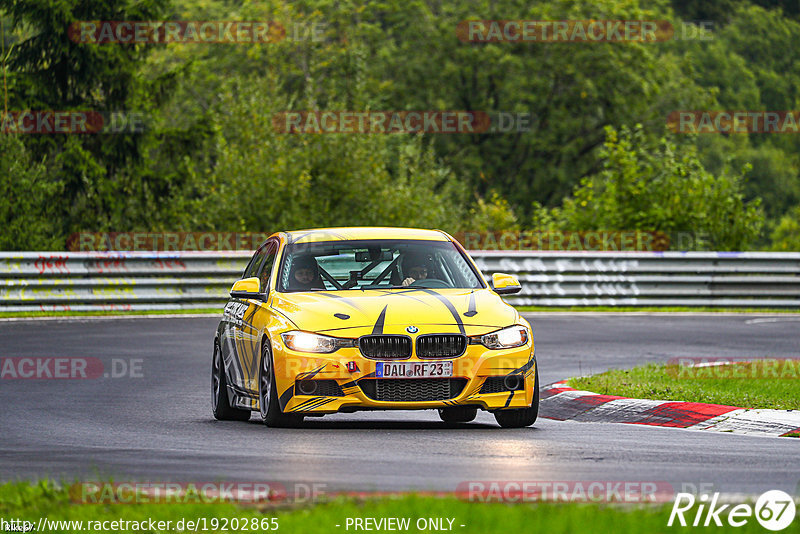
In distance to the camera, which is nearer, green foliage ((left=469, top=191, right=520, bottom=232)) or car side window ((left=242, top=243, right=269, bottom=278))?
car side window ((left=242, top=243, right=269, bottom=278))

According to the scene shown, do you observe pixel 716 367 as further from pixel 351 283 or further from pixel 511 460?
pixel 511 460

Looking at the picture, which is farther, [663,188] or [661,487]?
[663,188]

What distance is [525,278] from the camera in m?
A: 28.3

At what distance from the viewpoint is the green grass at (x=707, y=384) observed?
13094 millimetres

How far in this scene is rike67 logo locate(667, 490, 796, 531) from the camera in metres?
6.79

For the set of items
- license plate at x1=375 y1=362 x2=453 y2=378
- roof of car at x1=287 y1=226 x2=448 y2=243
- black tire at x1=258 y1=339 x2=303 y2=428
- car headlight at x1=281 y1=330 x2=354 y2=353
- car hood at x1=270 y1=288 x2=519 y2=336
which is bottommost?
black tire at x1=258 y1=339 x2=303 y2=428

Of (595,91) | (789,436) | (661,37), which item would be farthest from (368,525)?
(661,37)

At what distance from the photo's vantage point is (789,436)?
1127cm

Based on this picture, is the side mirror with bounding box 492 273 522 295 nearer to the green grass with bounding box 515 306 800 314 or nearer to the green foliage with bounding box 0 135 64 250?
the green grass with bounding box 515 306 800 314

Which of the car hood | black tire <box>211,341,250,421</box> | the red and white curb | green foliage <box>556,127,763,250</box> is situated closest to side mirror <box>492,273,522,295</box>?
the car hood

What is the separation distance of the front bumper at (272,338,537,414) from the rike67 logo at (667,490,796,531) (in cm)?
365

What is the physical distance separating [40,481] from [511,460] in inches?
116

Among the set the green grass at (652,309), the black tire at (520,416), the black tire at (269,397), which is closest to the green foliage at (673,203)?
the green grass at (652,309)

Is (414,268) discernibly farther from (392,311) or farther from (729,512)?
(729,512)
